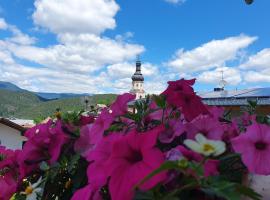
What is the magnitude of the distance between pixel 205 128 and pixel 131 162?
0.16 m

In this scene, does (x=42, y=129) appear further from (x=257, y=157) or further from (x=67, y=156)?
(x=257, y=157)

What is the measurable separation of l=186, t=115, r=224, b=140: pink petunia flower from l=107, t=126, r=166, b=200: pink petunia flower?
0.12 m

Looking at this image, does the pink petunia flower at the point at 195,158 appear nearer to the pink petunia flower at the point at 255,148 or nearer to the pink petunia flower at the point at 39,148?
the pink petunia flower at the point at 255,148

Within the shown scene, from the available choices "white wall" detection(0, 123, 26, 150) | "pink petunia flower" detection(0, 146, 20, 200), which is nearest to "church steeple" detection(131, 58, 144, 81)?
"white wall" detection(0, 123, 26, 150)

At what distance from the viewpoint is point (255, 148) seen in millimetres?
497

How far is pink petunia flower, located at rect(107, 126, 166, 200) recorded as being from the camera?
459mm

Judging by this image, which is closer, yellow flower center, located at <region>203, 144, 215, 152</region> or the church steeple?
yellow flower center, located at <region>203, 144, 215, 152</region>

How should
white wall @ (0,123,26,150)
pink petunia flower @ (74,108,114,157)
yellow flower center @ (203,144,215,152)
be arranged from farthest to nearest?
white wall @ (0,123,26,150) → pink petunia flower @ (74,108,114,157) → yellow flower center @ (203,144,215,152)

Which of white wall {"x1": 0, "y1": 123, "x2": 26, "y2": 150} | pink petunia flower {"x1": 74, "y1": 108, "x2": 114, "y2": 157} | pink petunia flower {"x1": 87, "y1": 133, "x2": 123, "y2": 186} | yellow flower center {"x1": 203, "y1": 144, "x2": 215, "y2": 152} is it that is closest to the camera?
yellow flower center {"x1": 203, "y1": 144, "x2": 215, "y2": 152}

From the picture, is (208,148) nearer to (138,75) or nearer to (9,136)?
(9,136)

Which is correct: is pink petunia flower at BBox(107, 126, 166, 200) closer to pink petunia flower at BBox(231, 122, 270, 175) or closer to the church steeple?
pink petunia flower at BBox(231, 122, 270, 175)

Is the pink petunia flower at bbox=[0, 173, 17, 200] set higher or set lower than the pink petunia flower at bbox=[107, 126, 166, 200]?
lower

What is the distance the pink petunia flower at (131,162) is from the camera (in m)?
0.46

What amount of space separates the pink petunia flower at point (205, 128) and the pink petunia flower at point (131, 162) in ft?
0.41
